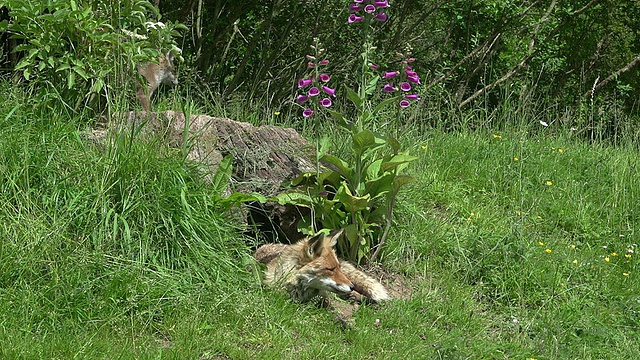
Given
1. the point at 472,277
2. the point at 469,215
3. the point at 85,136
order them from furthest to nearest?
the point at 469,215 → the point at 472,277 → the point at 85,136

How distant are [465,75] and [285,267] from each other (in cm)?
804

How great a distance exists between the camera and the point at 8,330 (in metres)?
4.60

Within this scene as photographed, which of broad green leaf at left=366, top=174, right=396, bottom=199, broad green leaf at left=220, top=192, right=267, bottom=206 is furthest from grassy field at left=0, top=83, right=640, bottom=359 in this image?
broad green leaf at left=366, top=174, right=396, bottom=199

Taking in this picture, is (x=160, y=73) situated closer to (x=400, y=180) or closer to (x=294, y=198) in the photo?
(x=294, y=198)

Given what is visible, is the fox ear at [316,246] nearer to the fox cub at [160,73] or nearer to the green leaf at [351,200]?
the green leaf at [351,200]

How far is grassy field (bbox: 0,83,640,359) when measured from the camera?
498cm

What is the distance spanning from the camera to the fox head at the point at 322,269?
5.58m

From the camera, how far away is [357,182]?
248 inches

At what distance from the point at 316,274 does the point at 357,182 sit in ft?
3.20

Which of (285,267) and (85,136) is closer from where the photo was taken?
(285,267)

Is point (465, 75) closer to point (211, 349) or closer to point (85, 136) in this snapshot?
point (85, 136)

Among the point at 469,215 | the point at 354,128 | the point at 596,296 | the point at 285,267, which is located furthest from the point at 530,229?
the point at 285,267

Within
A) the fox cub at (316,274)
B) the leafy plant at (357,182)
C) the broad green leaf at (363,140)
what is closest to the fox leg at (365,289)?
the fox cub at (316,274)

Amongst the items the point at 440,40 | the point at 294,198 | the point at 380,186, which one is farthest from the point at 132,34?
the point at 440,40
